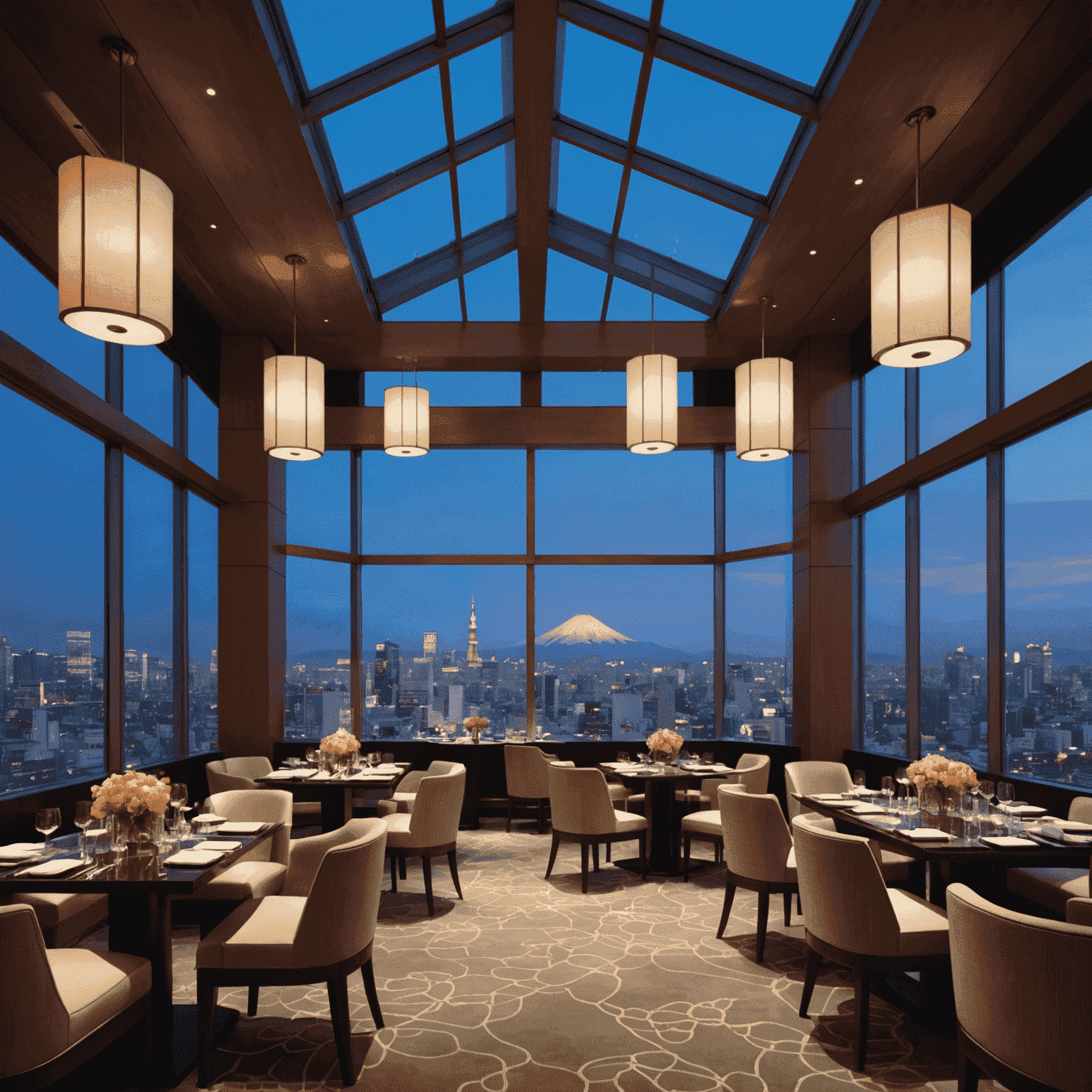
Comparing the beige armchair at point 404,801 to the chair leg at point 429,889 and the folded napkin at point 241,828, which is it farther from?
the folded napkin at point 241,828

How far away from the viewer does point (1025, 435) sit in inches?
227

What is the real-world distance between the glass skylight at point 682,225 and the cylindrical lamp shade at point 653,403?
1558mm

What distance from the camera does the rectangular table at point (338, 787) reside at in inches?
249

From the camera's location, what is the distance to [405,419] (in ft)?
25.2

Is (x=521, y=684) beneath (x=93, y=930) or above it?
above

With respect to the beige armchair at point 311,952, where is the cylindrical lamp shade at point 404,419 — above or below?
above

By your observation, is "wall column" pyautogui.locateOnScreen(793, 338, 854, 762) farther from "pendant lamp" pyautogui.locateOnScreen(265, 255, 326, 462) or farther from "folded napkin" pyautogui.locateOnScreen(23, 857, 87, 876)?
"folded napkin" pyautogui.locateOnScreen(23, 857, 87, 876)

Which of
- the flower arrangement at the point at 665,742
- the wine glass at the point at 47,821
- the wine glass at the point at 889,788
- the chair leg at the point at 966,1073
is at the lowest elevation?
the chair leg at the point at 966,1073

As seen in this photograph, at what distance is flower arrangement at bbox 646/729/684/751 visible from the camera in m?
7.02

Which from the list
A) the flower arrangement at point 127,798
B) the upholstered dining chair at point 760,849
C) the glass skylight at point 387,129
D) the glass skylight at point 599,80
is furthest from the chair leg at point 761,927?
the glass skylight at point 387,129

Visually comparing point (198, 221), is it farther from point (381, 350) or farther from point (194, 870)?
point (194, 870)

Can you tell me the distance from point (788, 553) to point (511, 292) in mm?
4046

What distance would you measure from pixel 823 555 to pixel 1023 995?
20.8 feet

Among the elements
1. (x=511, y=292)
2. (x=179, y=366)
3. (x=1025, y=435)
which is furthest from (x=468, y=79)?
(x=1025, y=435)
